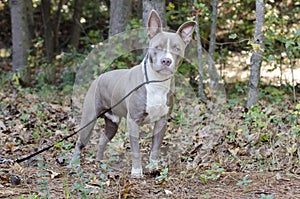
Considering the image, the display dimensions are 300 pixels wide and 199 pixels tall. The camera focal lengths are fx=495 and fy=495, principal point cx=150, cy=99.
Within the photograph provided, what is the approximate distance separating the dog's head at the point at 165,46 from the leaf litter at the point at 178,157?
0.87 meters

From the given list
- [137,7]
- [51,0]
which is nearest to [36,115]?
[137,7]

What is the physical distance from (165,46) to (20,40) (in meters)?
7.87

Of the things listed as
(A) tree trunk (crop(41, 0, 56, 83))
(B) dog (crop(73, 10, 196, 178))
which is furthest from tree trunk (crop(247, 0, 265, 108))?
(A) tree trunk (crop(41, 0, 56, 83))

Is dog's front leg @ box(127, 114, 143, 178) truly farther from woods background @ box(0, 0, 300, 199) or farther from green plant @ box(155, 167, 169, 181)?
green plant @ box(155, 167, 169, 181)

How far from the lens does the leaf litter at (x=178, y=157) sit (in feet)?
12.3

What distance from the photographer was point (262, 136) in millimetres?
5316

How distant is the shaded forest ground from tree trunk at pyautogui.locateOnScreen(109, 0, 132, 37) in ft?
7.92

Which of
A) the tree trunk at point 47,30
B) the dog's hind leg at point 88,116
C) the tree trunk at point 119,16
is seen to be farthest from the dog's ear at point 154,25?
the tree trunk at point 47,30

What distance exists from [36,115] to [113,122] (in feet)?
8.27

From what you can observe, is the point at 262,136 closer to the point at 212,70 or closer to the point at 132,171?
the point at 132,171

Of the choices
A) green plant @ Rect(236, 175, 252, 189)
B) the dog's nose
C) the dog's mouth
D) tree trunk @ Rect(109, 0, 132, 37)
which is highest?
tree trunk @ Rect(109, 0, 132, 37)

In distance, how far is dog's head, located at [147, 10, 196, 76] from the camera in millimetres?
4230

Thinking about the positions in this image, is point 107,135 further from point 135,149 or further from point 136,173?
point 136,173

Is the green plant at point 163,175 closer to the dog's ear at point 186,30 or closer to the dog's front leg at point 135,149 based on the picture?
the dog's front leg at point 135,149
